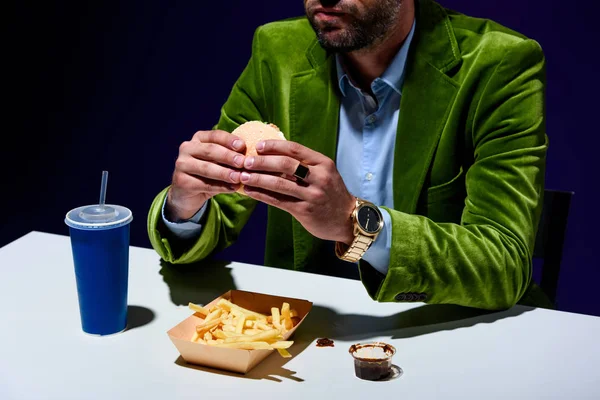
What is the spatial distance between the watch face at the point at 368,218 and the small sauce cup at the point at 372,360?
262 millimetres

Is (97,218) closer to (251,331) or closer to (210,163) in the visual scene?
(210,163)

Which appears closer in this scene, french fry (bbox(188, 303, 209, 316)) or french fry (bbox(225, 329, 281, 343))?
french fry (bbox(225, 329, 281, 343))

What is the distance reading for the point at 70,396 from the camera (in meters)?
1.42

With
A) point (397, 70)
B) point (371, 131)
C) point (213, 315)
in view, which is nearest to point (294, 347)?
point (213, 315)

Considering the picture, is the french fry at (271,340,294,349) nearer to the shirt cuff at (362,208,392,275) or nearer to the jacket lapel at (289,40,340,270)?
the shirt cuff at (362,208,392,275)

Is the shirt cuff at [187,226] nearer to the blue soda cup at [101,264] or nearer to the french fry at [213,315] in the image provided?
the blue soda cup at [101,264]

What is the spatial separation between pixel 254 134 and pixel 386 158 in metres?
0.63

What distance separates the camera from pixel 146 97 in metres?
3.77

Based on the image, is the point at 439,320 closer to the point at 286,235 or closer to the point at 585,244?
the point at 286,235

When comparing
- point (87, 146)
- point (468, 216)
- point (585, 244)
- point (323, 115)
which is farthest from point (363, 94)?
point (87, 146)

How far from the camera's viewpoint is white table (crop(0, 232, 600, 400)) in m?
1.46

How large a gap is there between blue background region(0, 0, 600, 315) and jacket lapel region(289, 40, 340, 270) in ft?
3.80

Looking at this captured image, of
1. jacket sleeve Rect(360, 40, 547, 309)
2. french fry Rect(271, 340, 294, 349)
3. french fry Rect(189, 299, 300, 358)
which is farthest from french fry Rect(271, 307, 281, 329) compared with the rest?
jacket sleeve Rect(360, 40, 547, 309)

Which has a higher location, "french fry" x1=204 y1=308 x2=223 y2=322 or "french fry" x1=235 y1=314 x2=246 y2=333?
"french fry" x1=235 y1=314 x2=246 y2=333
